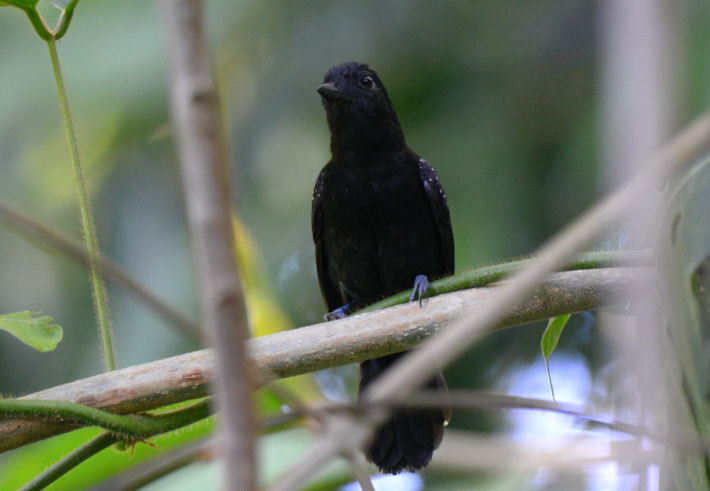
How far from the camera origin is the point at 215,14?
488cm

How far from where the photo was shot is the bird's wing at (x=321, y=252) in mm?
3338

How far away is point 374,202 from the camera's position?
317 cm

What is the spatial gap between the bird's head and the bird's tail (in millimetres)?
1056

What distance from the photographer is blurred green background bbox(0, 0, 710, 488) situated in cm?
461

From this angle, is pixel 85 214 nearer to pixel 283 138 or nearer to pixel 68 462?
pixel 68 462

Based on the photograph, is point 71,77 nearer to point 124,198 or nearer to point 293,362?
point 124,198

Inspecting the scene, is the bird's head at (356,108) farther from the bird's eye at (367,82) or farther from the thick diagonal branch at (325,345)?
the thick diagonal branch at (325,345)

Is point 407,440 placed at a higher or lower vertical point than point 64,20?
lower

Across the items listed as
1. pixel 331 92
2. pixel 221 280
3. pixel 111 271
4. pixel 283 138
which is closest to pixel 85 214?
pixel 111 271

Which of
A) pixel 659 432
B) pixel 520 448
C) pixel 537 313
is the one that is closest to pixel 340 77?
pixel 537 313

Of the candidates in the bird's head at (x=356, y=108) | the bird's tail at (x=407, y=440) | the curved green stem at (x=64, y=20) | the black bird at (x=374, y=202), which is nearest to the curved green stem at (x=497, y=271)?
the curved green stem at (x=64, y=20)

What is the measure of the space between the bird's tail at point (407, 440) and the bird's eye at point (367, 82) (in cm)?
125

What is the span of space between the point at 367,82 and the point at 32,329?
2014 millimetres

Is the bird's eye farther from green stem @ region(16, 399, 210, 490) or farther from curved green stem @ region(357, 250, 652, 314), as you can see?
green stem @ region(16, 399, 210, 490)
